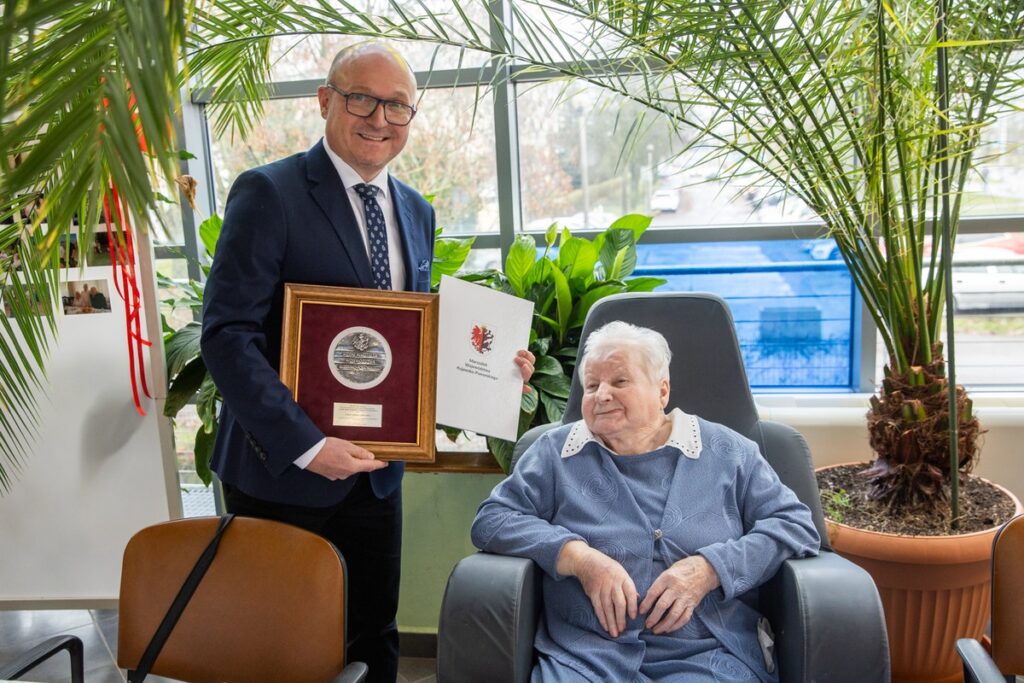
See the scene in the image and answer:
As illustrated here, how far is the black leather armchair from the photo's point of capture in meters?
1.57

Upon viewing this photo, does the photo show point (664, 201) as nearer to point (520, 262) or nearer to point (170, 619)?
point (520, 262)

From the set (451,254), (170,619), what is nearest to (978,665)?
(170,619)

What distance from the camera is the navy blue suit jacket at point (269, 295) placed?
1752 millimetres

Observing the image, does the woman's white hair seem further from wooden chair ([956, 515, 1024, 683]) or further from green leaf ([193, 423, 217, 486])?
green leaf ([193, 423, 217, 486])

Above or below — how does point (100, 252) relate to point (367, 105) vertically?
below

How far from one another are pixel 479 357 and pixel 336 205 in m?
0.46

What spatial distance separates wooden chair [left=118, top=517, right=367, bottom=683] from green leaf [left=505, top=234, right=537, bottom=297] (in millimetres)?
1346

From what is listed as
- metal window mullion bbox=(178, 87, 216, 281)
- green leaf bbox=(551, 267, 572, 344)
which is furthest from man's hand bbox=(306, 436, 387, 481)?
metal window mullion bbox=(178, 87, 216, 281)

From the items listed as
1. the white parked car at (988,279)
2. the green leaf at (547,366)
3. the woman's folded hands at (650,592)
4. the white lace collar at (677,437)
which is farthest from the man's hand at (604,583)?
the white parked car at (988,279)

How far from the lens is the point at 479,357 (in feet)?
6.49

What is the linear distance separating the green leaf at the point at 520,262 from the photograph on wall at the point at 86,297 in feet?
4.01

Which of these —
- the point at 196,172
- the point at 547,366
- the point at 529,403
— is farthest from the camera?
the point at 196,172

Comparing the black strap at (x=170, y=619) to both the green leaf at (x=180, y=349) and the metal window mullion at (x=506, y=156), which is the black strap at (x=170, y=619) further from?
the metal window mullion at (x=506, y=156)

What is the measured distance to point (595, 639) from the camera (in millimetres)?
1762
